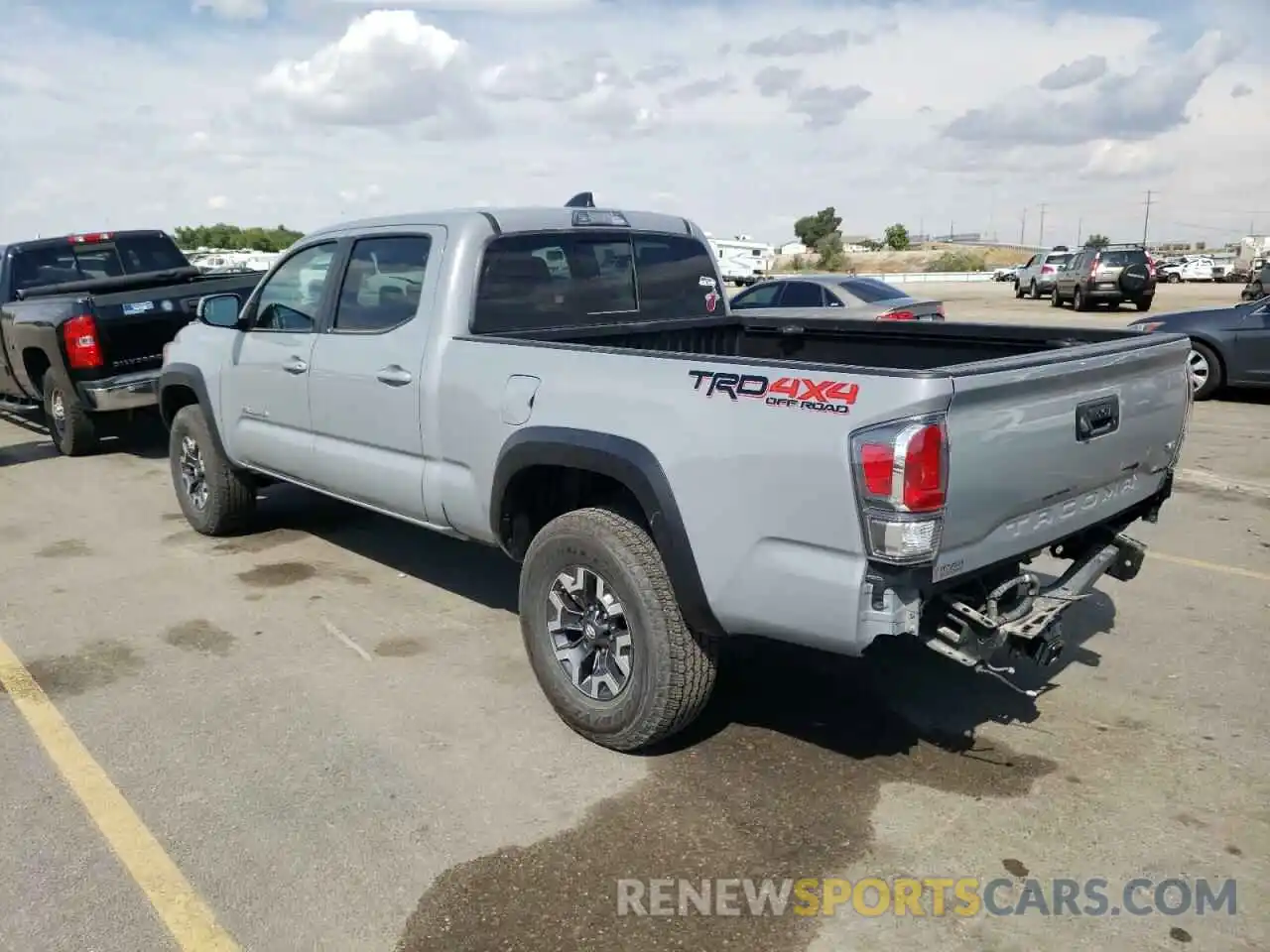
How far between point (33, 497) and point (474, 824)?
20.6 ft

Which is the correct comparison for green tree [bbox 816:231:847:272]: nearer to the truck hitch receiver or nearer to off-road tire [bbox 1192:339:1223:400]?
off-road tire [bbox 1192:339:1223:400]

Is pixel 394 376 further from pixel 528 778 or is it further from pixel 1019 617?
pixel 1019 617

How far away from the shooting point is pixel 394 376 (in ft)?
15.3

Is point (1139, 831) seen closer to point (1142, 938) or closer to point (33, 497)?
point (1142, 938)

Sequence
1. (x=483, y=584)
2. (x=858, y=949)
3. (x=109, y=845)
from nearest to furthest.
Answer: (x=858, y=949), (x=109, y=845), (x=483, y=584)

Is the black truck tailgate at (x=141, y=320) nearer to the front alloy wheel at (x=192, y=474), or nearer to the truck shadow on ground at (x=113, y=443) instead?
the truck shadow on ground at (x=113, y=443)

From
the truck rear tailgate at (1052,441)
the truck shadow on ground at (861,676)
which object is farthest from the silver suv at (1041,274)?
the truck rear tailgate at (1052,441)

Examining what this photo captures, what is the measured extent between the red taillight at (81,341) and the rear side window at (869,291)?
8207 mm

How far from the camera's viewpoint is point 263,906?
300 cm

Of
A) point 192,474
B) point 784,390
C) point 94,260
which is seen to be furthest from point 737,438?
point 94,260

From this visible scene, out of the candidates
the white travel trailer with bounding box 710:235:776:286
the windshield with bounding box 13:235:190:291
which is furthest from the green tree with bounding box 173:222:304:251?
the windshield with bounding box 13:235:190:291

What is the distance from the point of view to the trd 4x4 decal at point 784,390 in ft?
9.80

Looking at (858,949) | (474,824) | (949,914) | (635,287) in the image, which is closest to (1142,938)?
(949,914)

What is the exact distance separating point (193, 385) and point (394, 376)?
7.70 feet
